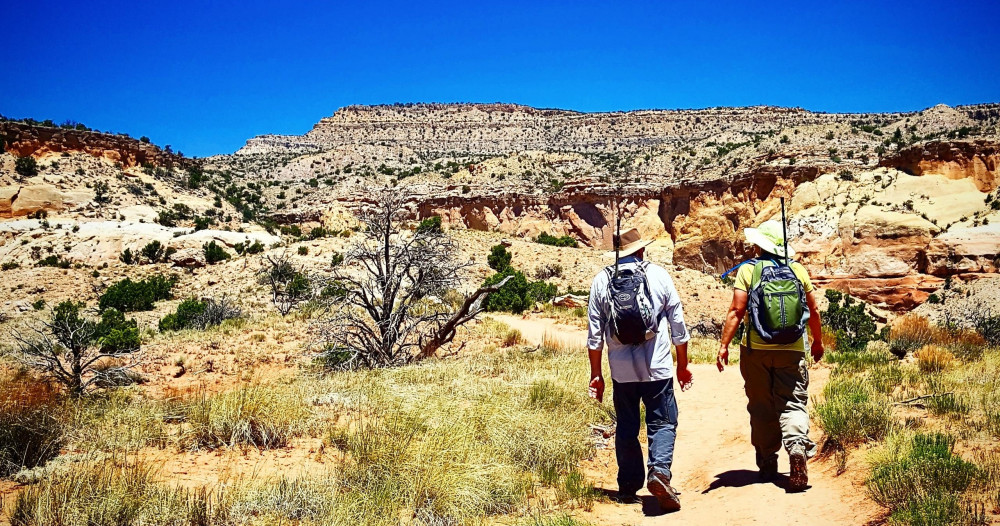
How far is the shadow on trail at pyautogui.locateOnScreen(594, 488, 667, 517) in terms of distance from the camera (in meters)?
4.54

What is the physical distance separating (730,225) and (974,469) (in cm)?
3735

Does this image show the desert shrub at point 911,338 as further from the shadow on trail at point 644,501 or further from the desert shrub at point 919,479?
the shadow on trail at point 644,501

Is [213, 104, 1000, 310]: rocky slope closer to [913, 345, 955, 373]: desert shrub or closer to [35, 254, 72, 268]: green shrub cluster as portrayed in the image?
[913, 345, 955, 373]: desert shrub

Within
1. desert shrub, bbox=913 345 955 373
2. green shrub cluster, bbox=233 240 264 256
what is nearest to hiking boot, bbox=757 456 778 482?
desert shrub, bbox=913 345 955 373

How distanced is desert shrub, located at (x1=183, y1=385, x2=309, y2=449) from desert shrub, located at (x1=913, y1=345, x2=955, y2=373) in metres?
7.73

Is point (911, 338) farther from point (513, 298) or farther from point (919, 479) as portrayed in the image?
point (513, 298)

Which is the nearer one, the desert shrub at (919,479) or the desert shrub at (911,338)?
the desert shrub at (919,479)

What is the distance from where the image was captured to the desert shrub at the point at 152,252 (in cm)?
2792

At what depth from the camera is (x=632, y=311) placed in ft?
14.3

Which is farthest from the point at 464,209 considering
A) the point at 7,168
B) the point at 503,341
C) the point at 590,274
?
the point at 503,341

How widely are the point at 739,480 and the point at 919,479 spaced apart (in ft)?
4.51

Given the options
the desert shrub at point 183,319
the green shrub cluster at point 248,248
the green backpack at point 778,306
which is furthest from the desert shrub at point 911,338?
the green shrub cluster at point 248,248

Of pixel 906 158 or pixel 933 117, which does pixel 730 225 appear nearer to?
pixel 906 158

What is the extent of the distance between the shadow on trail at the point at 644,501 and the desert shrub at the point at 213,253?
27.7 metres
